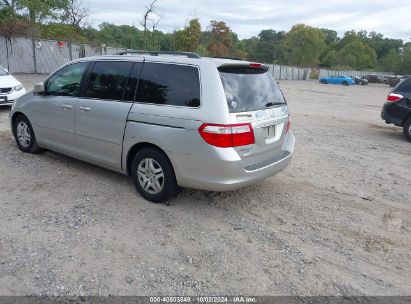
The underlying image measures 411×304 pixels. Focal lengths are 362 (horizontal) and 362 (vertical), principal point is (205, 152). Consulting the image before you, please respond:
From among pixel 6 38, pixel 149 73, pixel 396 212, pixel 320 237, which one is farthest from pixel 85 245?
pixel 6 38

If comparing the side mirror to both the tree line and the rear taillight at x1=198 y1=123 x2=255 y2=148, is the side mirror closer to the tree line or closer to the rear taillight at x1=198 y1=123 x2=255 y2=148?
the rear taillight at x1=198 y1=123 x2=255 y2=148

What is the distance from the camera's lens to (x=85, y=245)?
351cm

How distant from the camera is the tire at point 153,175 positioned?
421 cm

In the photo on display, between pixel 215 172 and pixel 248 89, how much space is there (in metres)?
1.10

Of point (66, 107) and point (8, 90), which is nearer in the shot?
point (66, 107)

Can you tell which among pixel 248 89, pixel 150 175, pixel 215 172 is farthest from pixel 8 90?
pixel 215 172

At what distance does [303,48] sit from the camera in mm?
81625

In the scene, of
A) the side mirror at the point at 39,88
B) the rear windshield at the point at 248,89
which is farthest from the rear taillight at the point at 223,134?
the side mirror at the point at 39,88

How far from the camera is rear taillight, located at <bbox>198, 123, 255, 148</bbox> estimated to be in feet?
12.4

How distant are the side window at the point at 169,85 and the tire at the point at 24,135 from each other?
258cm

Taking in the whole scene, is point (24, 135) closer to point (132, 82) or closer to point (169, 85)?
point (132, 82)

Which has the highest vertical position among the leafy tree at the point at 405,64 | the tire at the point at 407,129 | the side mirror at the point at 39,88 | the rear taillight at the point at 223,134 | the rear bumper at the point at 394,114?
the leafy tree at the point at 405,64

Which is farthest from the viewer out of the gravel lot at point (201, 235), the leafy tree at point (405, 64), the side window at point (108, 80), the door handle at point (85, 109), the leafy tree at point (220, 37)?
the leafy tree at point (405, 64)

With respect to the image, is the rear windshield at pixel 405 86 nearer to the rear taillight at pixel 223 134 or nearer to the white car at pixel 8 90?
the rear taillight at pixel 223 134
